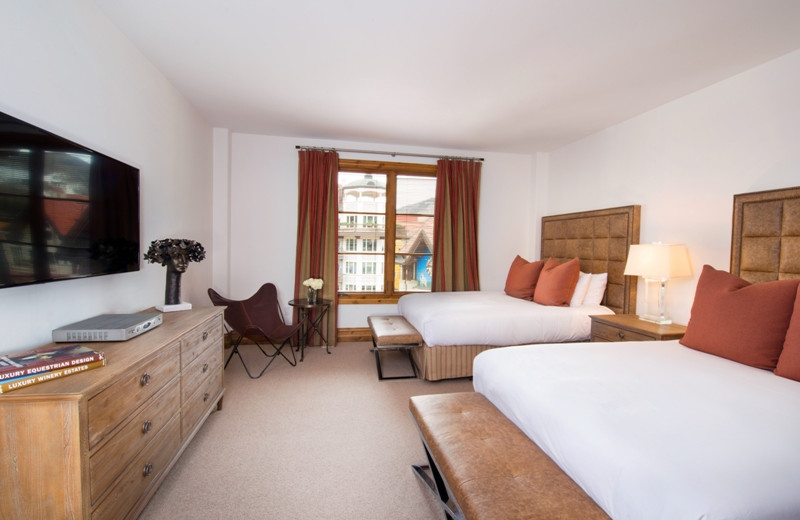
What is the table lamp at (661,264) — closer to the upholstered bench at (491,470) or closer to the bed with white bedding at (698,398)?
the bed with white bedding at (698,398)

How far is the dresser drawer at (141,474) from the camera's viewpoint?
49.4 inches

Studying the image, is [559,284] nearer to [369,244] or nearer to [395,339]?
[395,339]

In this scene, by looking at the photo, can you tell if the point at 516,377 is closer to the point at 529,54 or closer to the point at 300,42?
the point at 529,54

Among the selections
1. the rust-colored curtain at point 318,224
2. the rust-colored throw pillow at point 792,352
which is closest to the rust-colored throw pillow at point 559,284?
the rust-colored throw pillow at point 792,352

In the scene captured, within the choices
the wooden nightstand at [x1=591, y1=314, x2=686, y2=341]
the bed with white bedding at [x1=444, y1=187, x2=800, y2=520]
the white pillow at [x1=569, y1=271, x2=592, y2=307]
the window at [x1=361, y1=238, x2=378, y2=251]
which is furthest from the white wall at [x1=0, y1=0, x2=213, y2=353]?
the white pillow at [x1=569, y1=271, x2=592, y2=307]

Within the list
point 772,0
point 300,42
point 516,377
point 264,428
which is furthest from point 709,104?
point 264,428

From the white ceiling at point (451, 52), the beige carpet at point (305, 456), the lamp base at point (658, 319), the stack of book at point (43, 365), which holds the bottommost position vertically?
the beige carpet at point (305, 456)

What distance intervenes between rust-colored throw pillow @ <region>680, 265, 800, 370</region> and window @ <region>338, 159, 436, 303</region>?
2981 mm

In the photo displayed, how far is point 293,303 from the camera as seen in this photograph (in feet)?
12.3

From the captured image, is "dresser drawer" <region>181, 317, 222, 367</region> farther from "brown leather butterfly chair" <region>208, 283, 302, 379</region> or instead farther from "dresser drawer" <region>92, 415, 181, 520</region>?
"brown leather butterfly chair" <region>208, 283, 302, 379</region>

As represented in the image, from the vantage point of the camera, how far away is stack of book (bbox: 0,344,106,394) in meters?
1.10

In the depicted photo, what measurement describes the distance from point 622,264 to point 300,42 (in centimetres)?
348

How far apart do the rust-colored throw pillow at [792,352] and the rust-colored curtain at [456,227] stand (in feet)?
9.82

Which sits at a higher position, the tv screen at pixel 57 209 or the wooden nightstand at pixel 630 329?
the tv screen at pixel 57 209
